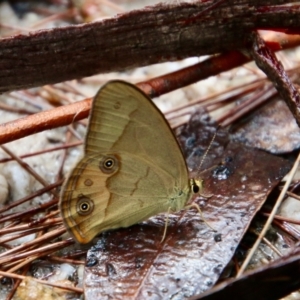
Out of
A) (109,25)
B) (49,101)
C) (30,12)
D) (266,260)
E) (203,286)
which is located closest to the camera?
(203,286)

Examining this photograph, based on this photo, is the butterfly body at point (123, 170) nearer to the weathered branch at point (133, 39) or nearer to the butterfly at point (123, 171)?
the butterfly at point (123, 171)

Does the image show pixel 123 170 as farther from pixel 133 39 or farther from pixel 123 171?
pixel 133 39

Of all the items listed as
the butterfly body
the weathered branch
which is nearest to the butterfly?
the butterfly body

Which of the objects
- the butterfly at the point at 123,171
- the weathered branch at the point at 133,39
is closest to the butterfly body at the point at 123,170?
the butterfly at the point at 123,171

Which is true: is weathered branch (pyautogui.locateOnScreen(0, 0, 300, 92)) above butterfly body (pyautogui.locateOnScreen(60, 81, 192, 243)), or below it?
above

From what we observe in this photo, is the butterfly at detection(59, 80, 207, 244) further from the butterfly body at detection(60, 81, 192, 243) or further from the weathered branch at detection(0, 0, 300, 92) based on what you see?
the weathered branch at detection(0, 0, 300, 92)

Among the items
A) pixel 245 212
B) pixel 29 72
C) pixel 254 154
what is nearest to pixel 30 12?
pixel 29 72

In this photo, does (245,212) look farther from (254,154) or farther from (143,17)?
(143,17)
